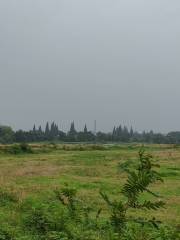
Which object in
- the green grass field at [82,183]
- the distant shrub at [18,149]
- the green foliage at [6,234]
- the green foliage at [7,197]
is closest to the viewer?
the green foliage at [6,234]

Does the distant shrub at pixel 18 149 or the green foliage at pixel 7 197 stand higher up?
the distant shrub at pixel 18 149

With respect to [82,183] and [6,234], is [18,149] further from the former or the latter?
[6,234]

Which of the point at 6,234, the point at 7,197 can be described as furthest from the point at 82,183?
the point at 6,234

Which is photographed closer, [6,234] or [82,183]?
[6,234]

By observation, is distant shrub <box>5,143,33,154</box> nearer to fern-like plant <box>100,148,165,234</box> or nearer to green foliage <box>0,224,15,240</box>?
green foliage <box>0,224,15,240</box>

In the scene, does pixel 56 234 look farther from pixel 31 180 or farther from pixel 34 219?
pixel 31 180

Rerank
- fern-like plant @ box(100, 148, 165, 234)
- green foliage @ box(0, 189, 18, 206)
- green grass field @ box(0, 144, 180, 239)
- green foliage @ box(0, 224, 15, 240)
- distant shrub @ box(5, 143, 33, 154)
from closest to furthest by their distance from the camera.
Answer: fern-like plant @ box(100, 148, 165, 234) < green foliage @ box(0, 224, 15, 240) < green grass field @ box(0, 144, 180, 239) < green foliage @ box(0, 189, 18, 206) < distant shrub @ box(5, 143, 33, 154)

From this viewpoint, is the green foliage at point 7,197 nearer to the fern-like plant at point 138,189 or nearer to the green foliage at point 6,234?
the green foliage at point 6,234

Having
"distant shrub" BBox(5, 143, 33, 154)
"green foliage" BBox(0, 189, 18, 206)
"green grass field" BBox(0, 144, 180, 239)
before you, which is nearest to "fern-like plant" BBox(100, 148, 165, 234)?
"green grass field" BBox(0, 144, 180, 239)

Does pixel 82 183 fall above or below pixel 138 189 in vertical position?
below

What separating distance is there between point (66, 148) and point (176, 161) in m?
16.7

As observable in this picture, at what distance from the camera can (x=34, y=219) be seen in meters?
8.29

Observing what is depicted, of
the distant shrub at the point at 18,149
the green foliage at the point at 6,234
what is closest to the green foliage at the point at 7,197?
the green foliage at the point at 6,234

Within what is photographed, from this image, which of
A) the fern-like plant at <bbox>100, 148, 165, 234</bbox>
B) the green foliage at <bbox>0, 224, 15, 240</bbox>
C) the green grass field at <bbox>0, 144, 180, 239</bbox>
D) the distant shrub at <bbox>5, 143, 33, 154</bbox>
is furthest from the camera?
the distant shrub at <bbox>5, 143, 33, 154</bbox>
